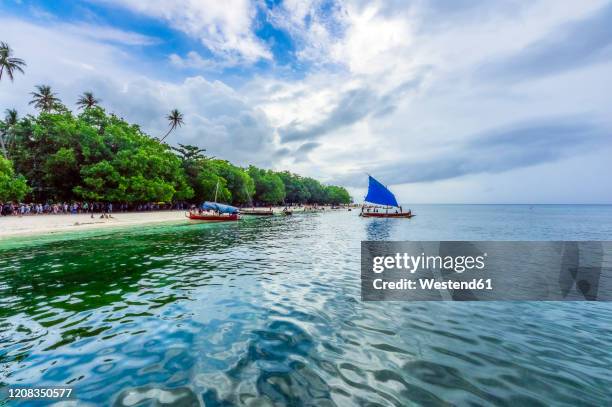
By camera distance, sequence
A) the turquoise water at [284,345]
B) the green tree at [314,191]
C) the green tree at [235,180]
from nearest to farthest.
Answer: the turquoise water at [284,345] < the green tree at [235,180] < the green tree at [314,191]

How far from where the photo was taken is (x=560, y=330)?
776 cm

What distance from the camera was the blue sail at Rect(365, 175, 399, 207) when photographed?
6015cm

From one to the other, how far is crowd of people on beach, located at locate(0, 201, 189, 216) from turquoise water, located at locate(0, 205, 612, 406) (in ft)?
146

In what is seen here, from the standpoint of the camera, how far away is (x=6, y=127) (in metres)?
54.4

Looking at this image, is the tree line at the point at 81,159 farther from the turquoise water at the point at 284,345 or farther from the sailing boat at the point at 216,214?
the turquoise water at the point at 284,345

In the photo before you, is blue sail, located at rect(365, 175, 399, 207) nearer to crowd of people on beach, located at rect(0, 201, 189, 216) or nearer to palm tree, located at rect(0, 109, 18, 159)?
crowd of people on beach, located at rect(0, 201, 189, 216)

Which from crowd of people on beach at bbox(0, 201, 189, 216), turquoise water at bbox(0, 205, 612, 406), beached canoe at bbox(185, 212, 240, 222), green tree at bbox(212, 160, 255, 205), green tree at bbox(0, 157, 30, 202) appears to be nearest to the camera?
turquoise water at bbox(0, 205, 612, 406)

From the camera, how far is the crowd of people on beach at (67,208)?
42.5 meters

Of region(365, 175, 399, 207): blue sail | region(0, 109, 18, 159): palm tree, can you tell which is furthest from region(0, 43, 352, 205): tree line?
region(365, 175, 399, 207): blue sail

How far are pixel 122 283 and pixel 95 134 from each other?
49.4 meters

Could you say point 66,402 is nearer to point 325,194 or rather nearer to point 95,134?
point 95,134

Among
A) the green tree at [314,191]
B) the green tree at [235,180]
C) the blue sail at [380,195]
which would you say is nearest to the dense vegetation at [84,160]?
the green tree at [235,180]

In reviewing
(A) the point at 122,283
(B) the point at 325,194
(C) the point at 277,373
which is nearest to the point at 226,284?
(A) the point at 122,283

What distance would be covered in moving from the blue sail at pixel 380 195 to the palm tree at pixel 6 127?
6791cm
